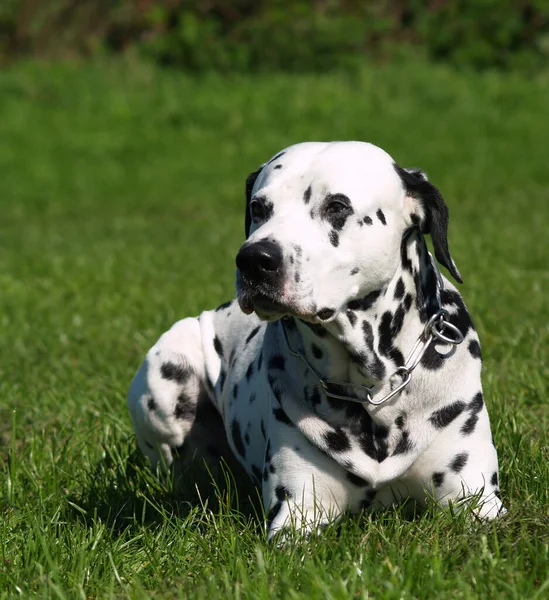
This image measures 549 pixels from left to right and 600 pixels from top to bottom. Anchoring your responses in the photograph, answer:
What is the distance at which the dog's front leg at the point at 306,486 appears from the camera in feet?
12.1

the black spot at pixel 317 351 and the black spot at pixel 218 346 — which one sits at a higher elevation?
the black spot at pixel 317 351

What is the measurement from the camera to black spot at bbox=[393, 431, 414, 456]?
12.2 ft

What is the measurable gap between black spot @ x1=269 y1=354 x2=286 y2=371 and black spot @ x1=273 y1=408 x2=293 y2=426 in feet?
0.54

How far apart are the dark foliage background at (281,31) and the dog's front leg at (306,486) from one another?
13464 mm

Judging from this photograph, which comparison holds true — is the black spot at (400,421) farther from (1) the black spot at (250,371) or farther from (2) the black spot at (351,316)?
(1) the black spot at (250,371)

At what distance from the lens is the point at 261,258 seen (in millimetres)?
3324

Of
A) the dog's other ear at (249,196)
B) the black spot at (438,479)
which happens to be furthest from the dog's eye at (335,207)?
the black spot at (438,479)

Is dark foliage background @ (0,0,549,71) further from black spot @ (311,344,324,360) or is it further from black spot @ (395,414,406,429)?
black spot @ (395,414,406,429)

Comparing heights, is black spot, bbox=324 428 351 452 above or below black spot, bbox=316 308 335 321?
below

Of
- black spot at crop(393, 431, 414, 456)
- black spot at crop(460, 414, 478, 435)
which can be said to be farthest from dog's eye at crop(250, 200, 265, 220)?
black spot at crop(460, 414, 478, 435)

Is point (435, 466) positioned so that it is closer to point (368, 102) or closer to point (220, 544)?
point (220, 544)

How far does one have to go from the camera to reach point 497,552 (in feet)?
10.2

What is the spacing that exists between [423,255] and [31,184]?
11.0 m

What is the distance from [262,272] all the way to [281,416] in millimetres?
702
